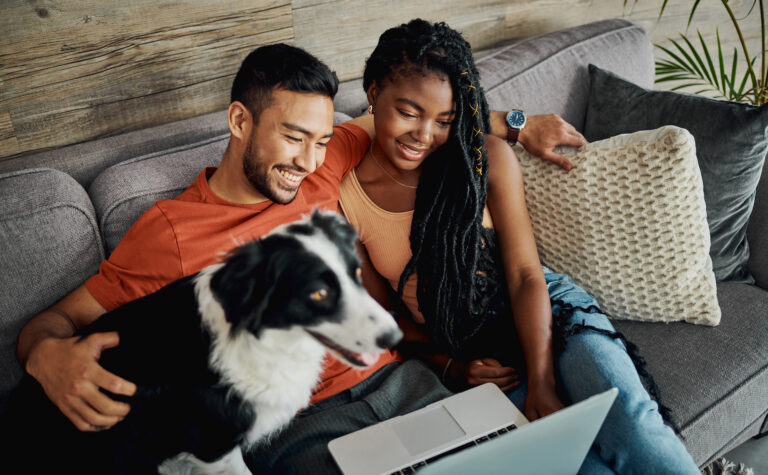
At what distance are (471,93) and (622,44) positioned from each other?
1.35m

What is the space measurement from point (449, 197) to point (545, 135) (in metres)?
0.43

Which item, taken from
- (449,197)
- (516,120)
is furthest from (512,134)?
(449,197)

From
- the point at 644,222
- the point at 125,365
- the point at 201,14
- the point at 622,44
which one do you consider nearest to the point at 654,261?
the point at 644,222

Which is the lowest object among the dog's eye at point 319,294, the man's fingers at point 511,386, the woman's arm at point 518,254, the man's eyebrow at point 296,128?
the man's fingers at point 511,386

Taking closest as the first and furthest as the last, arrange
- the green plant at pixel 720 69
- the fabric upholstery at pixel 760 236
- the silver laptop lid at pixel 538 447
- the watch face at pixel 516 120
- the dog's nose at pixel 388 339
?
the silver laptop lid at pixel 538 447 < the dog's nose at pixel 388 339 < the watch face at pixel 516 120 < the fabric upholstery at pixel 760 236 < the green plant at pixel 720 69

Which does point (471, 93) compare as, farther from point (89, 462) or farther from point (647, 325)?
point (89, 462)

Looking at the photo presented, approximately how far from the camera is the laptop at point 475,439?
84 cm

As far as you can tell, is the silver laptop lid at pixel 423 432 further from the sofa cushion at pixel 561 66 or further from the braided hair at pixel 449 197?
the sofa cushion at pixel 561 66

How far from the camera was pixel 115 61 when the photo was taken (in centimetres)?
163

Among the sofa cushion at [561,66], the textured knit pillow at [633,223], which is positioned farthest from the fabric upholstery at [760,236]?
the sofa cushion at [561,66]

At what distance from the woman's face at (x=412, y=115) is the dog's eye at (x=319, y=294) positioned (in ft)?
1.80

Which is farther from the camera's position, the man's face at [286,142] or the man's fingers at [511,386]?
the man's fingers at [511,386]

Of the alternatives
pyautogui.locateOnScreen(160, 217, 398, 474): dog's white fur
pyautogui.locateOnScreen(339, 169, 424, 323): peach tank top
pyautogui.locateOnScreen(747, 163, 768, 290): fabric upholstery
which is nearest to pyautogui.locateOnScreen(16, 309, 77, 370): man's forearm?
pyautogui.locateOnScreen(160, 217, 398, 474): dog's white fur

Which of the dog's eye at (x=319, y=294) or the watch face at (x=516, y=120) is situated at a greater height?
the watch face at (x=516, y=120)
